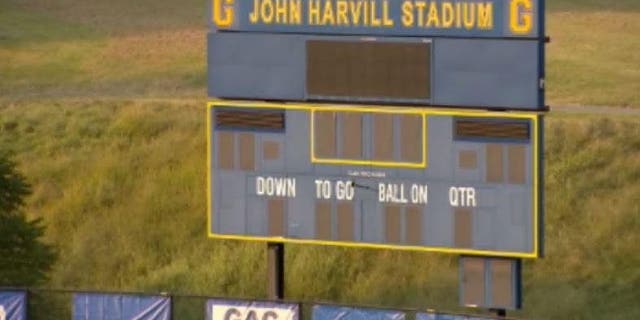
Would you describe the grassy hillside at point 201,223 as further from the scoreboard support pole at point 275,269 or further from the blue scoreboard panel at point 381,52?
the blue scoreboard panel at point 381,52

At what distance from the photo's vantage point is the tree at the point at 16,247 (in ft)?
103

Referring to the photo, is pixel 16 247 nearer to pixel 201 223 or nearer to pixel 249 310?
pixel 201 223

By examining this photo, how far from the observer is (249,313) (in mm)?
24625

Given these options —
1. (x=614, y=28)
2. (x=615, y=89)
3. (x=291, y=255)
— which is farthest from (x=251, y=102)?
(x=614, y=28)

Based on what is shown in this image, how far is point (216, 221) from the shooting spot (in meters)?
24.8

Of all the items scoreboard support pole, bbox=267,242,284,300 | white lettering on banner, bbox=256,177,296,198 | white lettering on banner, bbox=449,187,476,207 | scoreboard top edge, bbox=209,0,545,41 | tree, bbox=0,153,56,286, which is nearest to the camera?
scoreboard top edge, bbox=209,0,545,41

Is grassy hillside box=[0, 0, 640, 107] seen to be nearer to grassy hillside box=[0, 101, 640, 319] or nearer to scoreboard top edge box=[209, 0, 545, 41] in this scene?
grassy hillside box=[0, 101, 640, 319]

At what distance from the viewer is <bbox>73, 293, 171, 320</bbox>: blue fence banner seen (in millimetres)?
25203

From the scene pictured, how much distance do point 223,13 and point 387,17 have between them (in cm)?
206

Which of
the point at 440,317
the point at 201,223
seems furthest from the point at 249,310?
the point at 201,223

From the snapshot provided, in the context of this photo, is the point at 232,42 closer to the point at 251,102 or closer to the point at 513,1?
the point at 251,102

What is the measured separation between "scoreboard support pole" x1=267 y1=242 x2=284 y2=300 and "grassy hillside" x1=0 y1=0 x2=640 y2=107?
16.9 m

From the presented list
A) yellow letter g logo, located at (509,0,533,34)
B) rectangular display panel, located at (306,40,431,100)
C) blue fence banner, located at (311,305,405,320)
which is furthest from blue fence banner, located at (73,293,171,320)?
yellow letter g logo, located at (509,0,533,34)

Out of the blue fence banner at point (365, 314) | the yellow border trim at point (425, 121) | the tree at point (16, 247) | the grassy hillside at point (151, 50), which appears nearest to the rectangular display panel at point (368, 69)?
the yellow border trim at point (425, 121)
